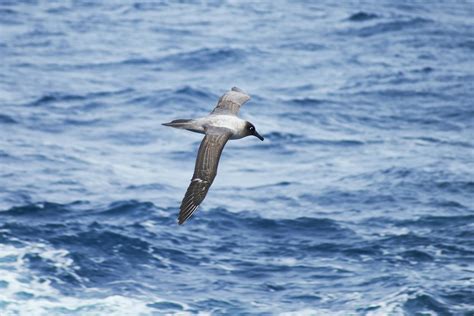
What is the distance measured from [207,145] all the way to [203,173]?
50cm

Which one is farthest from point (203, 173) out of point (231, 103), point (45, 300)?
point (45, 300)

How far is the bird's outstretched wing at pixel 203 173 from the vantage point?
16.9 metres

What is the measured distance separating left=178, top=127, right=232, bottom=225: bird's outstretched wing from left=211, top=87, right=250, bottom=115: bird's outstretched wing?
202cm

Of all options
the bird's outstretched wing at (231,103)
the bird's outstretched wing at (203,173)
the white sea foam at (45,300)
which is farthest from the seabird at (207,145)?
the white sea foam at (45,300)

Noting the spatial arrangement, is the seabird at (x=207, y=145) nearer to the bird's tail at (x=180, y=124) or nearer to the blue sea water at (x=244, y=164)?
the bird's tail at (x=180, y=124)

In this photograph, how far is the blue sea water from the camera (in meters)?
24.2

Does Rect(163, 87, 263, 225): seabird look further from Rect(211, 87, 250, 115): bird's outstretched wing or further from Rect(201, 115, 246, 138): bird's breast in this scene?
Rect(211, 87, 250, 115): bird's outstretched wing

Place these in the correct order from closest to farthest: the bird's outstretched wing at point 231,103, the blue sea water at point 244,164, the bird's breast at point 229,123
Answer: the bird's breast at point 229,123 < the bird's outstretched wing at point 231,103 < the blue sea water at point 244,164

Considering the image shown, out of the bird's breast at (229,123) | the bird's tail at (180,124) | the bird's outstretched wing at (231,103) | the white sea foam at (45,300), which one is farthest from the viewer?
the white sea foam at (45,300)

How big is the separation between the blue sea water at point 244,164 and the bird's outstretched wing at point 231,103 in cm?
515

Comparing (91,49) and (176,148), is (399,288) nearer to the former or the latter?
(176,148)

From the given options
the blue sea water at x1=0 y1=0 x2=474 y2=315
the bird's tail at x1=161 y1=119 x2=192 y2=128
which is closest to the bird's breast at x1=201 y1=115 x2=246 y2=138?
the bird's tail at x1=161 y1=119 x2=192 y2=128

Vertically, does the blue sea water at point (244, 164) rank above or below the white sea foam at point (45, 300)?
above

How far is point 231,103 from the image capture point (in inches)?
792
